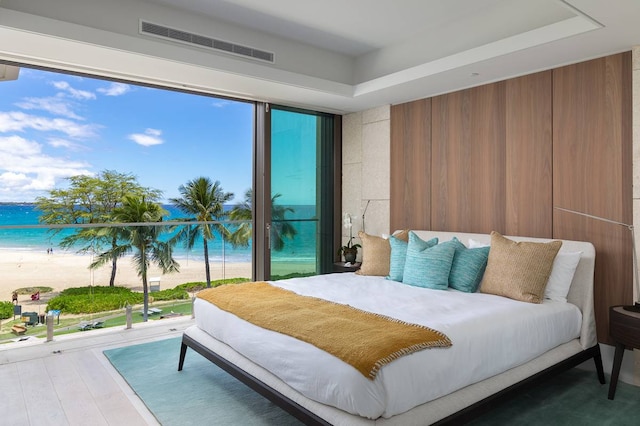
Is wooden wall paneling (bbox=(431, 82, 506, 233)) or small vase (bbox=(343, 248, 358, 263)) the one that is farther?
small vase (bbox=(343, 248, 358, 263))

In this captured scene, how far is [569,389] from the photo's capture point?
2936 mm

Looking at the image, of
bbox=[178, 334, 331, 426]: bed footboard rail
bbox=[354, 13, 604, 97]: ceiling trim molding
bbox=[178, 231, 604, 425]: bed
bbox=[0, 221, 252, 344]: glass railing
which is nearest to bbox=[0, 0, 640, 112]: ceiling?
bbox=[354, 13, 604, 97]: ceiling trim molding

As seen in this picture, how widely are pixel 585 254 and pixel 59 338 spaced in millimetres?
4589

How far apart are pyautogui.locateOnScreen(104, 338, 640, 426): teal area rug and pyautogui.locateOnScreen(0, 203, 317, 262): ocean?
1.93 metres

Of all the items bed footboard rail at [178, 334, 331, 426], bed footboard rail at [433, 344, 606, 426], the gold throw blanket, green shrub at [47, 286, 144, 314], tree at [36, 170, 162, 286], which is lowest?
green shrub at [47, 286, 144, 314]

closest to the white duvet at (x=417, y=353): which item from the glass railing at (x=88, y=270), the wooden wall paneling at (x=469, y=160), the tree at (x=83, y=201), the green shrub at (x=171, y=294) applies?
the wooden wall paneling at (x=469, y=160)

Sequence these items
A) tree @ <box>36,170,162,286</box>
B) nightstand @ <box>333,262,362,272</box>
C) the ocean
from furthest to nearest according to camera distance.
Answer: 1. tree @ <box>36,170,162,286</box>
2. the ocean
3. nightstand @ <box>333,262,362,272</box>

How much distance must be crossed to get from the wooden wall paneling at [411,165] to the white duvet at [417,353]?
4.81 feet

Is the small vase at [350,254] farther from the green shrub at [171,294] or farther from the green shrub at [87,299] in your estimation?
the green shrub at [171,294]

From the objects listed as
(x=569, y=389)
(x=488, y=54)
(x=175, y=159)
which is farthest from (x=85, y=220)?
(x=569, y=389)

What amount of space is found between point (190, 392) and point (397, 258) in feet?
6.64

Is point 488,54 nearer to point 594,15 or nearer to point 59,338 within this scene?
point 594,15

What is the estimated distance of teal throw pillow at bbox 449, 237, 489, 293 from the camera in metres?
3.35

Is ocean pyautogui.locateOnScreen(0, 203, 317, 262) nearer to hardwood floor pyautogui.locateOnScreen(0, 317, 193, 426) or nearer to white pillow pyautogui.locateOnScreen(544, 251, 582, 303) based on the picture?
hardwood floor pyautogui.locateOnScreen(0, 317, 193, 426)
